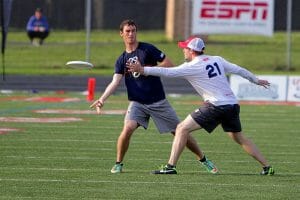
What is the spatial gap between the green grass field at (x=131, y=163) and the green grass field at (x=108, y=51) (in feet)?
46.8

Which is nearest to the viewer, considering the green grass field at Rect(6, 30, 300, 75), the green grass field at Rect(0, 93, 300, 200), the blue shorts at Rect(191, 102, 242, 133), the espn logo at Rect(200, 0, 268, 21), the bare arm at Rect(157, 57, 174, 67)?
the green grass field at Rect(0, 93, 300, 200)

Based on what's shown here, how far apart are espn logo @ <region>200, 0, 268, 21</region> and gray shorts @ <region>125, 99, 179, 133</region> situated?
2107cm

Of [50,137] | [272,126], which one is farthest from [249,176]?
[272,126]

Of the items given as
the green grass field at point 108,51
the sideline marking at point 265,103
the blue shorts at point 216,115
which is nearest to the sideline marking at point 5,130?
the blue shorts at point 216,115

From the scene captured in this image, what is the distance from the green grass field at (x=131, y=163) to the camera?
11.7 m

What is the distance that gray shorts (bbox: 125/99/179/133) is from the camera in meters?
13.7

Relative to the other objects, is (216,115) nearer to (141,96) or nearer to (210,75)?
(210,75)

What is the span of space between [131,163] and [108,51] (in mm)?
26610

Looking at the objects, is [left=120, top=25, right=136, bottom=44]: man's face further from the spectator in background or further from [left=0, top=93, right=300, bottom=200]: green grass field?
the spectator in background

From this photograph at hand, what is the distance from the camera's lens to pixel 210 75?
13.1 meters

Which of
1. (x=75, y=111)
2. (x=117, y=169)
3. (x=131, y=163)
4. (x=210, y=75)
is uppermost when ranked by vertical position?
(x=210, y=75)

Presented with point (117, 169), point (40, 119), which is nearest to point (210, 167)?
point (117, 169)

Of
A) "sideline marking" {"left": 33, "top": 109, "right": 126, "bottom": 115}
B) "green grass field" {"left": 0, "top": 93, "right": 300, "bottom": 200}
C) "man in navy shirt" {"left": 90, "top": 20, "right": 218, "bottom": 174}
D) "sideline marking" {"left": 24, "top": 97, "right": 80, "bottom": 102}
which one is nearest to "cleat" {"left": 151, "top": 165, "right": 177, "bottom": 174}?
"green grass field" {"left": 0, "top": 93, "right": 300, "bottom": 200}

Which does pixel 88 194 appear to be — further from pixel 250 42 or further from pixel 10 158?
pixel 250 42
